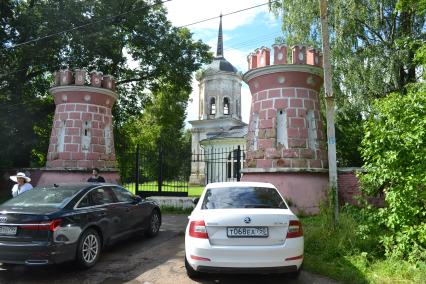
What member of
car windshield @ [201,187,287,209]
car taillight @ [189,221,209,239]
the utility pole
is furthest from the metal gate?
car taillight @ [189,221,209,239]

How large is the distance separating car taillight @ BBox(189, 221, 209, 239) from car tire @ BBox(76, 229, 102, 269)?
85.3 inches

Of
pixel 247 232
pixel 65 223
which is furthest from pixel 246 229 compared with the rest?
pixel 65 223

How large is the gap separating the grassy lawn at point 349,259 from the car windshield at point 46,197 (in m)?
4.34

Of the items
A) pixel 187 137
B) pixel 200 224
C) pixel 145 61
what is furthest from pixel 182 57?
Answer: pixel 187 137

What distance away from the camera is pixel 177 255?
7723 millimetres

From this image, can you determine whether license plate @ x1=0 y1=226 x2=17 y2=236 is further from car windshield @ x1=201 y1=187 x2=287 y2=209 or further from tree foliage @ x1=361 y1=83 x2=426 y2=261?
tree foliage @ x1=361 y1=83 x2=426 y2=261

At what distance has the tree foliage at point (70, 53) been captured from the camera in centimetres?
1761

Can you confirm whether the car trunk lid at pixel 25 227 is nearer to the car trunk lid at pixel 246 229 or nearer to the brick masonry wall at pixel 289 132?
the car trunk lid at pixel 246 229

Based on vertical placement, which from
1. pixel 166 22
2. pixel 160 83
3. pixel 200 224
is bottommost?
pixel 200 224

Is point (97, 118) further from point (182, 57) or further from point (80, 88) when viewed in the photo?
point (182, 57)

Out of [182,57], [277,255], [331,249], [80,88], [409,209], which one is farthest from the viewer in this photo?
[182,57]

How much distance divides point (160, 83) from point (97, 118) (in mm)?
8342

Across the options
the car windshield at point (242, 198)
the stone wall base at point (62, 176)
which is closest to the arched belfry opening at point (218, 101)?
the stone wall base at point (62, 176)

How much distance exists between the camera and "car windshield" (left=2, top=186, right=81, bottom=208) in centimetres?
670
